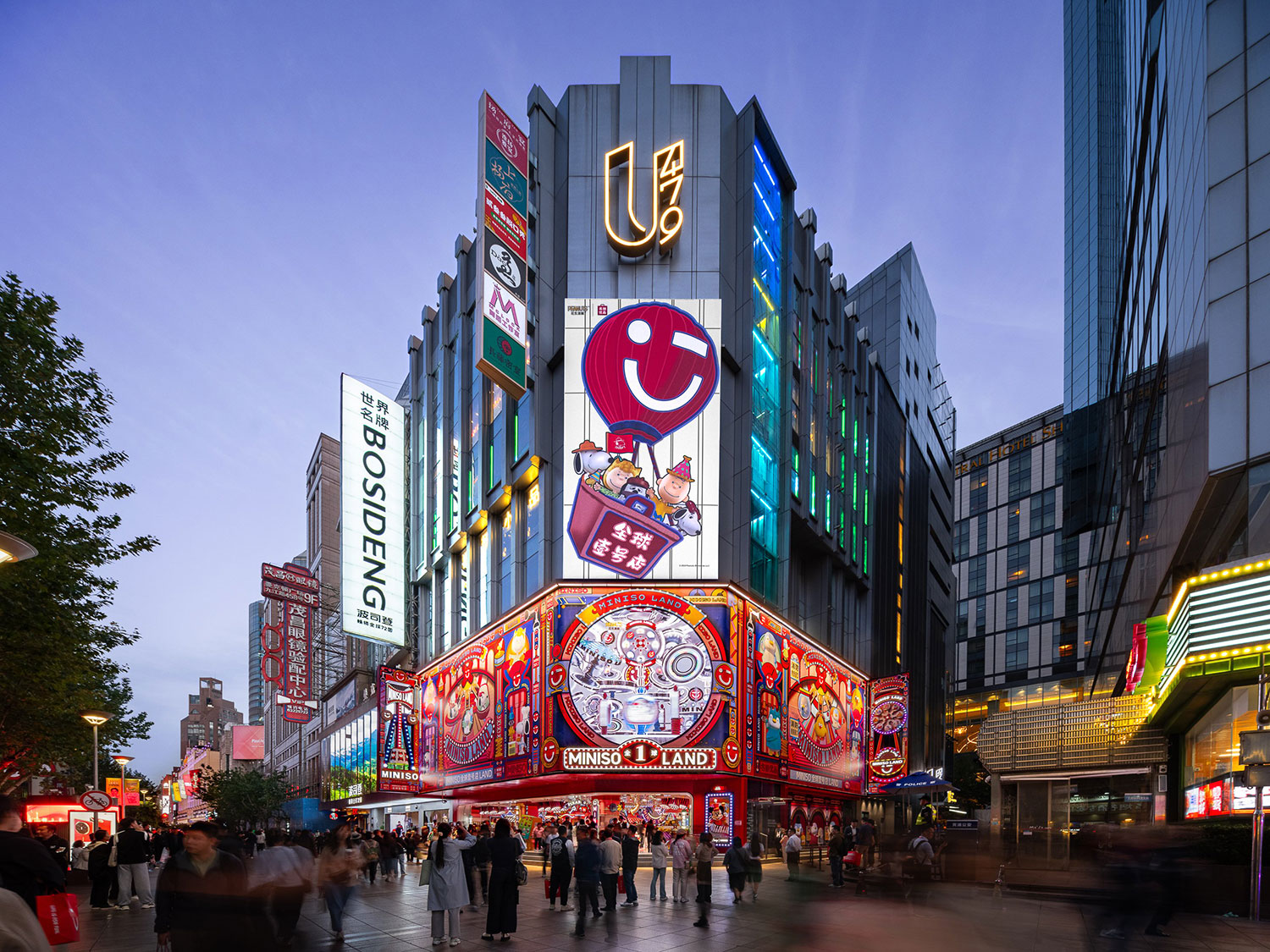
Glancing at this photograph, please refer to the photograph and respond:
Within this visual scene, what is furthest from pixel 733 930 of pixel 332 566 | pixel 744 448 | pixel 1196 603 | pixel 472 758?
pixel 332 566

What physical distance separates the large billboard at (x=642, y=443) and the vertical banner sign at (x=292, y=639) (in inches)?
1690

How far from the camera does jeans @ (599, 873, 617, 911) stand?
58.3 ft

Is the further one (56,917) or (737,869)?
(737,869)

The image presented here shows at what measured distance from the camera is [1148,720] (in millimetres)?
29719

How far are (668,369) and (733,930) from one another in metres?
22.4

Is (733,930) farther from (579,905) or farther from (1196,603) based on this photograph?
(1196,603)

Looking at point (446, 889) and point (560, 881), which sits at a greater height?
point (446, 889)

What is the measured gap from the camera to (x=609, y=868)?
18625 millimetres

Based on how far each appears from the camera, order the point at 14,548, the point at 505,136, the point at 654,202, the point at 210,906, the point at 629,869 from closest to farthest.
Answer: the point at 210,906 → the point at 14,548 → the point at 629,869 → the point at 654,202 → the point at 505,136

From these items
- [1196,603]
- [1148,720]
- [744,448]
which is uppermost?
[744,448]

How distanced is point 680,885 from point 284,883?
1353 centimetres

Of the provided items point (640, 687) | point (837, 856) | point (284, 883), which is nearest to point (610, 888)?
point (284, 883)

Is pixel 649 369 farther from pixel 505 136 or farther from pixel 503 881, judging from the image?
pixel 503 881

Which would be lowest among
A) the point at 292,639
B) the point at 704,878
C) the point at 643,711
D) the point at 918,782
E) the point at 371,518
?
the point at 918,782
